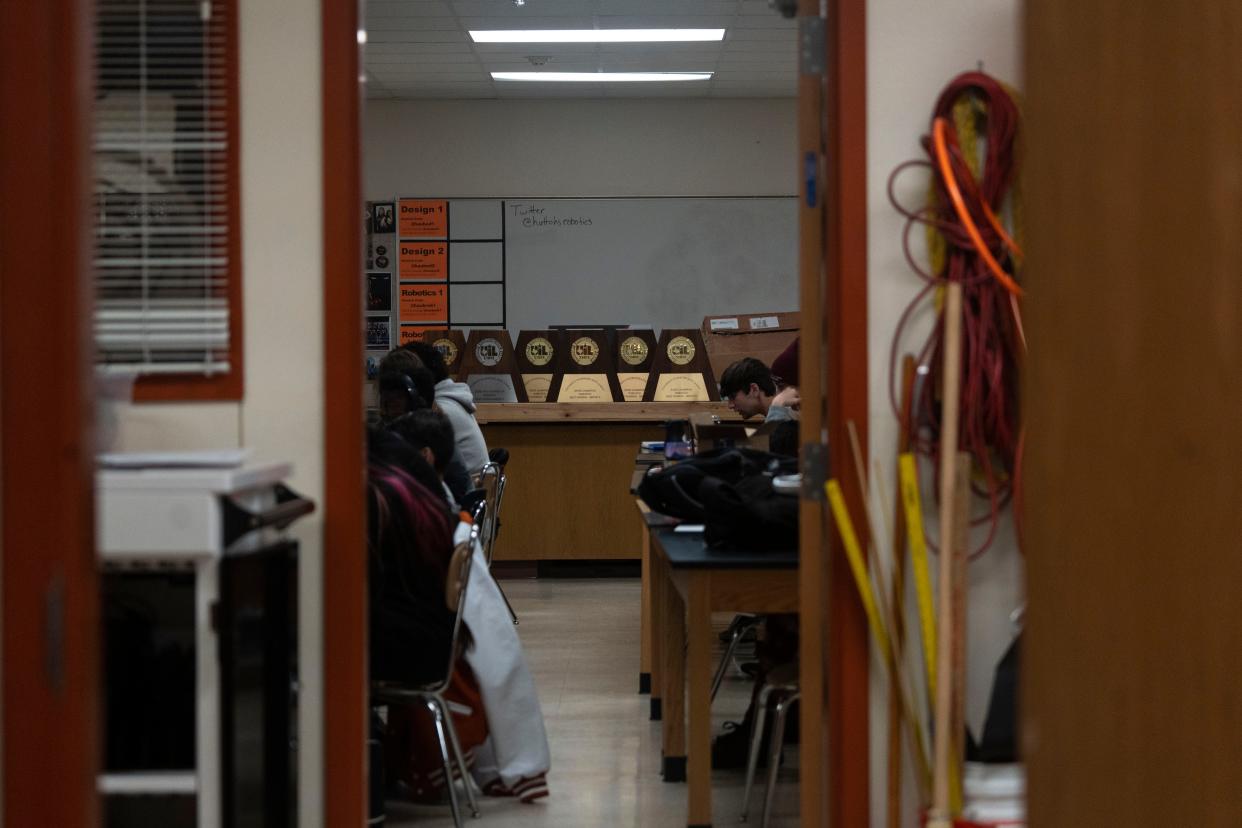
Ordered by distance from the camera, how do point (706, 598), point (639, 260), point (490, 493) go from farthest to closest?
point (639, 260) → point (490, 493) → point (706, 598)

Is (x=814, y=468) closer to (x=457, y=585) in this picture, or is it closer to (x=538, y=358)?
(x=457, y=585)

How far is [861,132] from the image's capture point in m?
2.21

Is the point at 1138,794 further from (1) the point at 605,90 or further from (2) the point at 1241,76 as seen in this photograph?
(1) the point at 605,90

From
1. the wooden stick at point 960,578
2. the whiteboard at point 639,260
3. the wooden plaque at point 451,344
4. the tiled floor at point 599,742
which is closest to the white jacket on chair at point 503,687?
the tiled floor at point 599,742

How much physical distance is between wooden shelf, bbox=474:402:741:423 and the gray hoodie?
5.16ft

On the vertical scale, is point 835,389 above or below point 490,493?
above

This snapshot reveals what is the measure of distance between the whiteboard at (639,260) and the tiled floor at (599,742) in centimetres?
290

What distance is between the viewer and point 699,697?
9.59 ft

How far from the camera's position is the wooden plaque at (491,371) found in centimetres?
726

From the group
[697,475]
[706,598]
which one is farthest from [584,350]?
[706,598]

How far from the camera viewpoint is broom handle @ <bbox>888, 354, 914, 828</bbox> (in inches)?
85.6

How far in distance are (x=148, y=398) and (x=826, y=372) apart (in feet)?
3.85

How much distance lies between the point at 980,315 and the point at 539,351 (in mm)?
5343

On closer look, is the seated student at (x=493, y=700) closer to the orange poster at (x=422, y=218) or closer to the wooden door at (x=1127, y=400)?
the wooden door at (x=1127, y=400)
